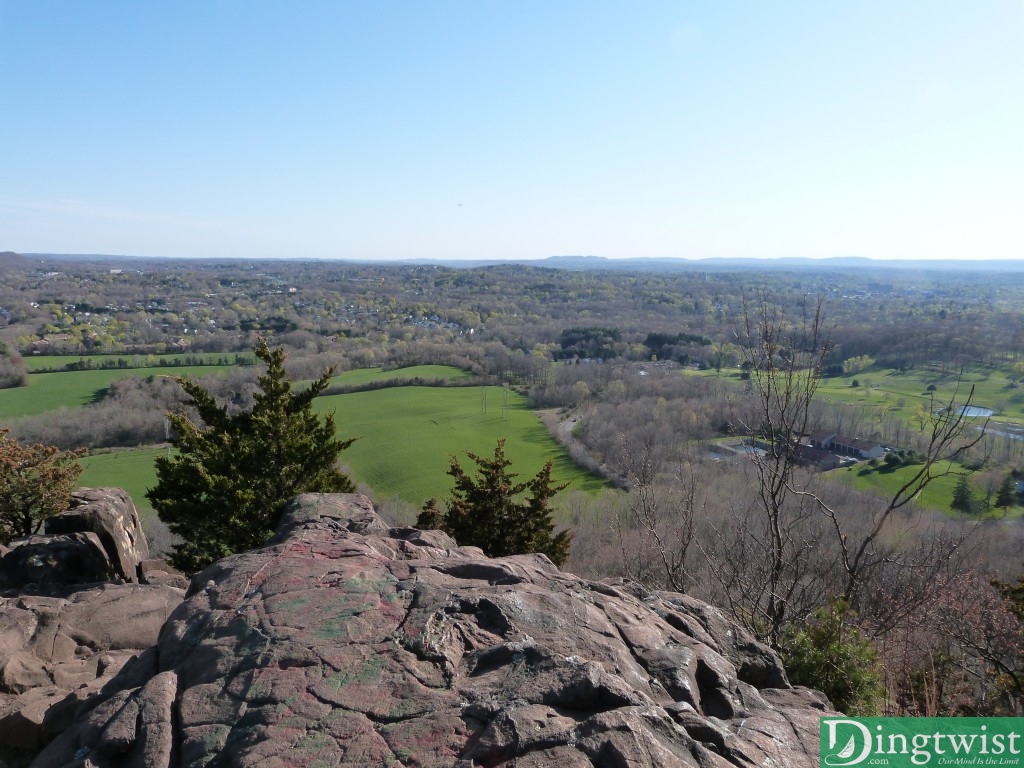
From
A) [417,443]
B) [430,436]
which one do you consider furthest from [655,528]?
[430,436]

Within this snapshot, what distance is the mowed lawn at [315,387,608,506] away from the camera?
37.6 meters

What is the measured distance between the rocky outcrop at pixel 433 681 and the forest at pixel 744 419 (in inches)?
114

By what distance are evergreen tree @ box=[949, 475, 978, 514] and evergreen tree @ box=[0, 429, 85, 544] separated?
39.0 meters

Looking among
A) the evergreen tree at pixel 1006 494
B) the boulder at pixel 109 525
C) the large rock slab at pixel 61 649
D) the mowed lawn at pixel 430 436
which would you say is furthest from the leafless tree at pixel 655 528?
the evergreen tree at pixel 1006 494

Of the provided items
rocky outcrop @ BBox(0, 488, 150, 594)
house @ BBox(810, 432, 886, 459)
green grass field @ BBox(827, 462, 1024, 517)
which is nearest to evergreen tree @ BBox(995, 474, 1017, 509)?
green grass field @ BBox(827, 462, 1024, 517)

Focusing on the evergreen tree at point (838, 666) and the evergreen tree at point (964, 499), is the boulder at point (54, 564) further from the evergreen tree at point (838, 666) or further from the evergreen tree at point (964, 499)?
the evergreen tree at point (964, 499)

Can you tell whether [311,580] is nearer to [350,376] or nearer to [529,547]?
[529,547]

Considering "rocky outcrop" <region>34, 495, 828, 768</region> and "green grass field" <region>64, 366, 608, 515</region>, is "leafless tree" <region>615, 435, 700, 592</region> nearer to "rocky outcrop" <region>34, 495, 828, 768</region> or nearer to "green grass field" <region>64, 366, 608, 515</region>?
"rocky outcrop" <region>34, 495, 828, 768</region>

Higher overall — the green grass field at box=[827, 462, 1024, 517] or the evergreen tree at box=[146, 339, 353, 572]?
the evergreen tree at box=[146, 339, 353, 572]

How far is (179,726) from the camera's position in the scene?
4.14 metres

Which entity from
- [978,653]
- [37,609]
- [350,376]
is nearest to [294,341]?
[350,376]

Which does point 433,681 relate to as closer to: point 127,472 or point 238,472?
point 238,472

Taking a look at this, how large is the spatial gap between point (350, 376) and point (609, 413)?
1146 inches

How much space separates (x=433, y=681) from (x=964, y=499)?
37.9m
